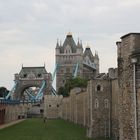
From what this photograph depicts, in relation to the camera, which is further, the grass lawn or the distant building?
the distant building

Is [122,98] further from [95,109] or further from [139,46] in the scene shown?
[95,109]

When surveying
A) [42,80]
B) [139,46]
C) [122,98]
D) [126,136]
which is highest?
[42,80]

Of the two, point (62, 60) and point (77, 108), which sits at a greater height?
point (62, 60)

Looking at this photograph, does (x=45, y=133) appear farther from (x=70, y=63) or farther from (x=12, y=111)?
(x=70, y=63)

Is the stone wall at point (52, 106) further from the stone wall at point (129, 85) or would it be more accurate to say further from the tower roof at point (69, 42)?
the stone wall at point (129, 85)

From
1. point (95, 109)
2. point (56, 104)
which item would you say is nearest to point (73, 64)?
point (56, 104)

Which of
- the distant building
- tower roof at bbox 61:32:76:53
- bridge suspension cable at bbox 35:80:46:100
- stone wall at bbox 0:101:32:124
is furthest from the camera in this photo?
tower roof at bbox 61:32:76:53

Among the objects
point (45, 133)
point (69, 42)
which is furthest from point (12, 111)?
point (69, 42)

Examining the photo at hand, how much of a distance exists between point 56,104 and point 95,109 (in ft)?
180

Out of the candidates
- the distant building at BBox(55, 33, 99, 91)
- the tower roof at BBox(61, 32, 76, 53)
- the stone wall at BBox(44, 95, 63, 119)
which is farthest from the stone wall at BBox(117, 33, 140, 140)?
the tower roof at BBox(61, 32, 76, 53)

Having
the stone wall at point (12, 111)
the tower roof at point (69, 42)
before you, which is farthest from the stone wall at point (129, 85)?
the tower roof at point (69, 42)

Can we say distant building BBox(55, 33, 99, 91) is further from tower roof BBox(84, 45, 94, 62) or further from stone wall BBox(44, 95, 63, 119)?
stone wall BBox(44, 95, 63, 119)

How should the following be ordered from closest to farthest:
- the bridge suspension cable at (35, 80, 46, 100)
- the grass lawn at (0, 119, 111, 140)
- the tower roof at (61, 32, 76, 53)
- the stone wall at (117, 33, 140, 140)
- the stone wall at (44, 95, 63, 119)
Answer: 1. the stone wall at (117, 33, 140, 140)
2. the grass lawn at (0, 119, 111, 140)
3. the stone wall at (44, 95, 63, 119)
4. the bridge suspension cable at (35, 80, 46, 100)
5. the tower roof at (61, 32, 76, 53)

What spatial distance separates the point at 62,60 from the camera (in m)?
149
